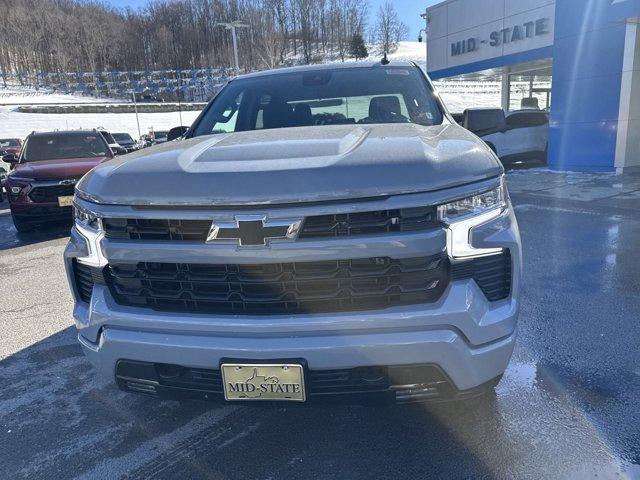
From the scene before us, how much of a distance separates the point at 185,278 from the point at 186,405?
1111mm

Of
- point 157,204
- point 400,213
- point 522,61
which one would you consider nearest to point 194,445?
point 157,204

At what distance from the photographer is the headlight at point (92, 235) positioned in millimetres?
2070

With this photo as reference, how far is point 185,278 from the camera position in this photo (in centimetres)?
200

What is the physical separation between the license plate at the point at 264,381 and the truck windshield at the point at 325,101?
1841 mm

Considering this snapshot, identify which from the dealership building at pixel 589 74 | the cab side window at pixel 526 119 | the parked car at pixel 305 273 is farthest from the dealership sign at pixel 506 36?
the parked car at pixel 305 273

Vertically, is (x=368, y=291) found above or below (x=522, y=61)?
below

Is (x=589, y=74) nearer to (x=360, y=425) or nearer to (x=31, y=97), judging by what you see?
(x=360, y=425)

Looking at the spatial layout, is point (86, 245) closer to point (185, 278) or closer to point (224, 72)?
point (185, 278)

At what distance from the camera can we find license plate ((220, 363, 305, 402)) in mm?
1886

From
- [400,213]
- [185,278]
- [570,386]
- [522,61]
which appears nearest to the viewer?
[400,213]

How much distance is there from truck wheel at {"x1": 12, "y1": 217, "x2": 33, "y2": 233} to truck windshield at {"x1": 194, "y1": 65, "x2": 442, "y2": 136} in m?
5.32

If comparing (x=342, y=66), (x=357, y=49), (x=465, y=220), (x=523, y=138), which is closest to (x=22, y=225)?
(x=342, y=66)

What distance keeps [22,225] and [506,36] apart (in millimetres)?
14777

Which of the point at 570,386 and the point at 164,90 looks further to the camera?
the point at 164,90
